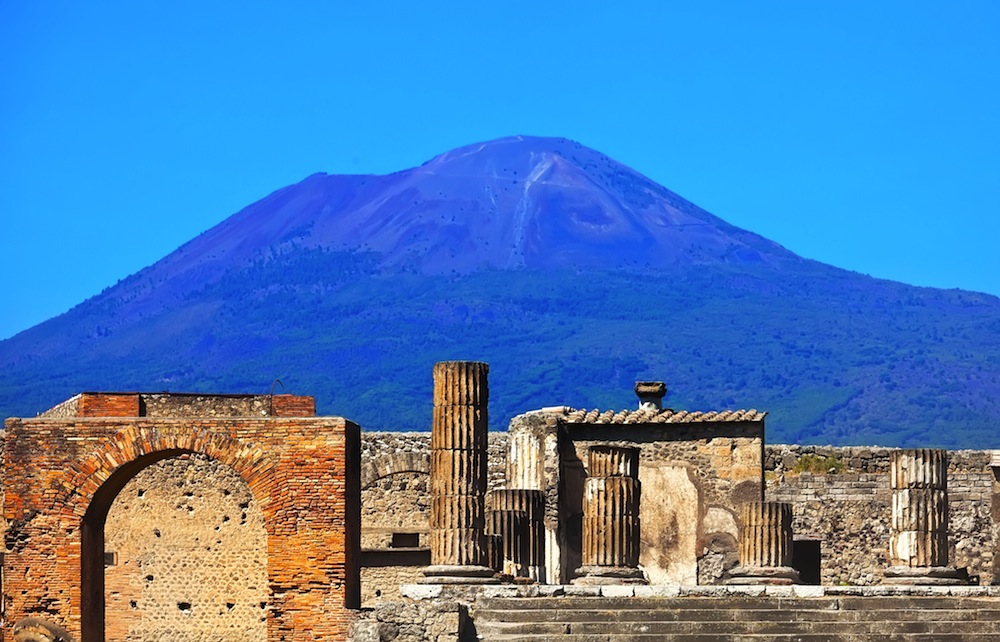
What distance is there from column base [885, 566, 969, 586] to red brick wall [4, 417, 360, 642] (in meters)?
8.52

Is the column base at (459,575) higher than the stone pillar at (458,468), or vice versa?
the stone pillar at (458,468)

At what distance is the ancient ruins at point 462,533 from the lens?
3070cm

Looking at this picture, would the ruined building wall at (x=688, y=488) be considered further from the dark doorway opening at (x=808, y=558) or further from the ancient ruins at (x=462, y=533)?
the dark doorway opening at (x=808, y=558)

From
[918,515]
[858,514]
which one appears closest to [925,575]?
[918,515]

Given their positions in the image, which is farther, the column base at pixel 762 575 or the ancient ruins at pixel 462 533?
the column base at pixel 762 575

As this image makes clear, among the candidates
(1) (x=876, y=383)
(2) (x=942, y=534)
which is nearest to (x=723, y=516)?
(2) (x=942, y=534)

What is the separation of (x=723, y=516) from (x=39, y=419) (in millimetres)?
13101

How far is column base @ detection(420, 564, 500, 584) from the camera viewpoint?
3143 cm

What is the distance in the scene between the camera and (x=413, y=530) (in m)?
45.2

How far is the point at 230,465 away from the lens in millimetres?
31203

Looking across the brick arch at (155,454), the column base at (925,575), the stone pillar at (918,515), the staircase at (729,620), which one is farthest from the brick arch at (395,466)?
the staircase at (729,620)

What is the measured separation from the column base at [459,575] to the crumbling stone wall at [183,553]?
11186 mm

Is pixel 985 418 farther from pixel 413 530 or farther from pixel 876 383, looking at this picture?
pixel 413 530

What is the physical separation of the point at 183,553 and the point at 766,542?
1285cm
